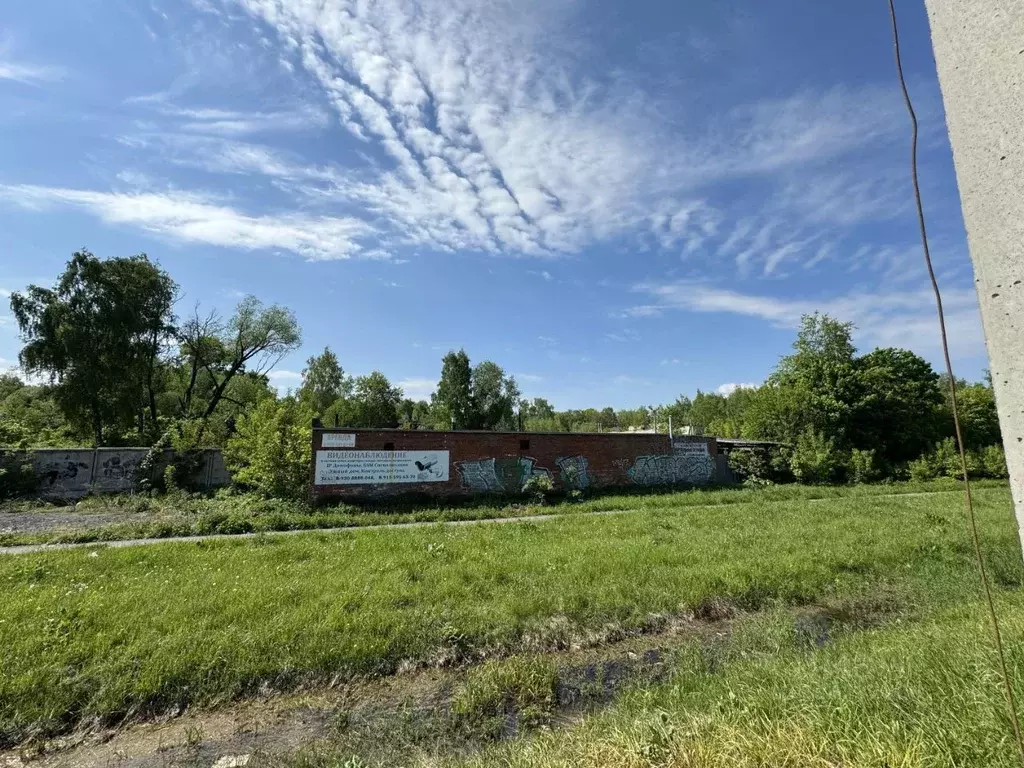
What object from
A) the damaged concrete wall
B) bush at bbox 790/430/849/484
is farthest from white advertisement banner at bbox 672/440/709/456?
the damaged concrete wall

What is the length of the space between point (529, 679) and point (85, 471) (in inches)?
918

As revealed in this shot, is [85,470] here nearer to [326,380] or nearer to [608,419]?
[326,380]

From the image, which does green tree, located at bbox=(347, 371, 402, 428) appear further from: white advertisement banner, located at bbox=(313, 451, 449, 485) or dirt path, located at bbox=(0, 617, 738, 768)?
dirt path, located at bbox=(0, 617, 738, 768)

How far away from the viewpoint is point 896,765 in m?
2.58

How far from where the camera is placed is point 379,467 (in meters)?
18.1

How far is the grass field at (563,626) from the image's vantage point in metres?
3.22

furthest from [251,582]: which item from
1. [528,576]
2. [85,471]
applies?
[85,471]

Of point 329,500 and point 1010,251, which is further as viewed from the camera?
point 329,500

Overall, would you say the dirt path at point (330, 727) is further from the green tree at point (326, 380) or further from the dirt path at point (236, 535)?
the green tree at point (326, 380)

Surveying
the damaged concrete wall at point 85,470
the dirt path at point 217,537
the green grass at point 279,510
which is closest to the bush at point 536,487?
the green grass at point 279,510

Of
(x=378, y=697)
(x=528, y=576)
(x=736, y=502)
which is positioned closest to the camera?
(x=378, y=697)

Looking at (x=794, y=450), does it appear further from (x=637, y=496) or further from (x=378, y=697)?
(x=378, y=697)

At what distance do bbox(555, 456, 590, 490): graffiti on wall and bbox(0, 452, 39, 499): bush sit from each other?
20955mm

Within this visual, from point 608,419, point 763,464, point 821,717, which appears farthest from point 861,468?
point 608,419
